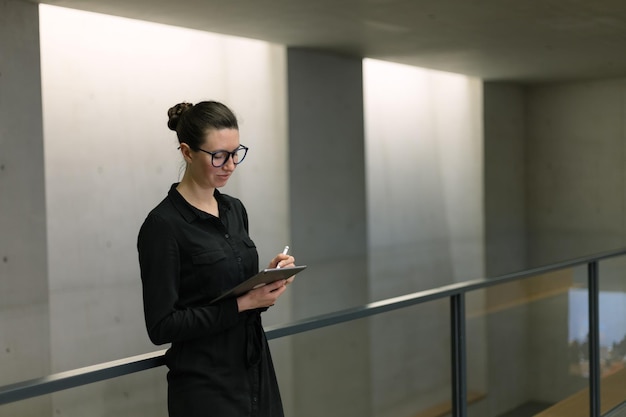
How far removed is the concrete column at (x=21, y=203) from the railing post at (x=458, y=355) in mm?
2972

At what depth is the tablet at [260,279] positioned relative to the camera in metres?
1.47

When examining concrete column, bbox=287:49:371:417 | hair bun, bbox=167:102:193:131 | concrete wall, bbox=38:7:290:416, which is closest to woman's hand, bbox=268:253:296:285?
hair bun, bbox=167:102:193:131

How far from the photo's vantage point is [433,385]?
2752 mm

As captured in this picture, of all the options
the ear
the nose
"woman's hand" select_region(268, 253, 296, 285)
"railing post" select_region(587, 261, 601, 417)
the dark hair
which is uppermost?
the dark hair

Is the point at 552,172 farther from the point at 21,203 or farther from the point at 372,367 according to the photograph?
the point at 372,367

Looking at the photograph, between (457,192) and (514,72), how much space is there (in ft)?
4.92

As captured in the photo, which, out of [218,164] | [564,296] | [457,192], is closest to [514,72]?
[457,192]

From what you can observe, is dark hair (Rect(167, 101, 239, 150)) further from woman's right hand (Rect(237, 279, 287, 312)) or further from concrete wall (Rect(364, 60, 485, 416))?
concrete wall (Rect(364, 60, 485, 416))

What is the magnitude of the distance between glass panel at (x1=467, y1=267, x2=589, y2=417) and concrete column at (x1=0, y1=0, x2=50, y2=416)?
A: 278 centimetres

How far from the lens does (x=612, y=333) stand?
13.3 ft

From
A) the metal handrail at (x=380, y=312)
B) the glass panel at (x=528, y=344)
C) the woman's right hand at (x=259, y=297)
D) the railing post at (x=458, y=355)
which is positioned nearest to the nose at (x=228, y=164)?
the woman's right hand at (x=259, y=297)

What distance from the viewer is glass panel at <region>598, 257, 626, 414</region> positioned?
378 cm

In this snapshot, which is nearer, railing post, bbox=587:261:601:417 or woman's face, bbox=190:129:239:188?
woman's face, bbox=190:129:239:188

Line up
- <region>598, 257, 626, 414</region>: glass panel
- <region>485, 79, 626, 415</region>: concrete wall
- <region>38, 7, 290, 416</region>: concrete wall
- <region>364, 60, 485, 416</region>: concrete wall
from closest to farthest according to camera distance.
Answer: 1. <region>598, 257, 626, 414</region>: glass panel
2. <region>38, 7, 290, 416</region>: concrete wall
3. <region>364, 60, 485, 416</region>: concrete wall
4. <region>485, 79, 626, 415</region>: concrete wall
